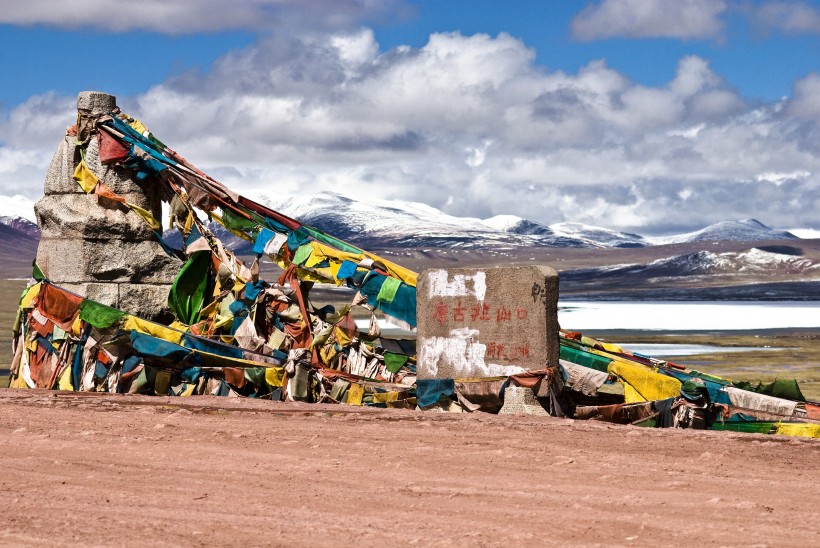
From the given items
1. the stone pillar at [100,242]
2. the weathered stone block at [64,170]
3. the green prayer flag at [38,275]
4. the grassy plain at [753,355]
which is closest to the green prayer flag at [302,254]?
the stone pillar at [100,242]

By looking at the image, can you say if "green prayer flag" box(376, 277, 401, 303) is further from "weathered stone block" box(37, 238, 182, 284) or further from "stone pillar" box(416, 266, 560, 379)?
"weathered stone block" box(37, 238, 182, 284)

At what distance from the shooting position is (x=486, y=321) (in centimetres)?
1429

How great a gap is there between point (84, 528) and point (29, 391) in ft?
27.9

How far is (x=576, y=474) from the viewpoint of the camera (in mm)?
10008

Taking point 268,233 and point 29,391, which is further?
point 268,233

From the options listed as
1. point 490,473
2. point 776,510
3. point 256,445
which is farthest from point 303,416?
point 776,510

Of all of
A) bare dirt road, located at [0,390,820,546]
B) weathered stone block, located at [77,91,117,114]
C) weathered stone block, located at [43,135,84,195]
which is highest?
weathered stone block, located at [77,91,117,114]

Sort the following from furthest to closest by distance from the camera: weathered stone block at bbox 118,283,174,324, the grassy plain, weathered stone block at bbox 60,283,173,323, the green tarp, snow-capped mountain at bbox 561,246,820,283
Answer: snow-capped mountain at bbox 561,246,820,283 → the grassy plain → weathered stone block at bbox 118,283,174,324 → weathered stone block at bbox 60,283,173,323 → the green tarp

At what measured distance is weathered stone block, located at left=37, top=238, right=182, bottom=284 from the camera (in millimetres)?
17594

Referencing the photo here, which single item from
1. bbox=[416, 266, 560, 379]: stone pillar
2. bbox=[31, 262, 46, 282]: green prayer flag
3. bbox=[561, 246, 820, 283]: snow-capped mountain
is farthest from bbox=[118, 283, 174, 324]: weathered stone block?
bbox=[561, 246, 820, 283]: snow-capped mountain

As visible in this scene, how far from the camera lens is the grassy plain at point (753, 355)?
3212 centimetres

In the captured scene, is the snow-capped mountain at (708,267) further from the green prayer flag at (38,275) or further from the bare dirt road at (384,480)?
the bare dirt road at (384,480)

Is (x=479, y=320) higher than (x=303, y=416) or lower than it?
higher

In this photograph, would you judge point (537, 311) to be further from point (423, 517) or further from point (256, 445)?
point (423, 517)
